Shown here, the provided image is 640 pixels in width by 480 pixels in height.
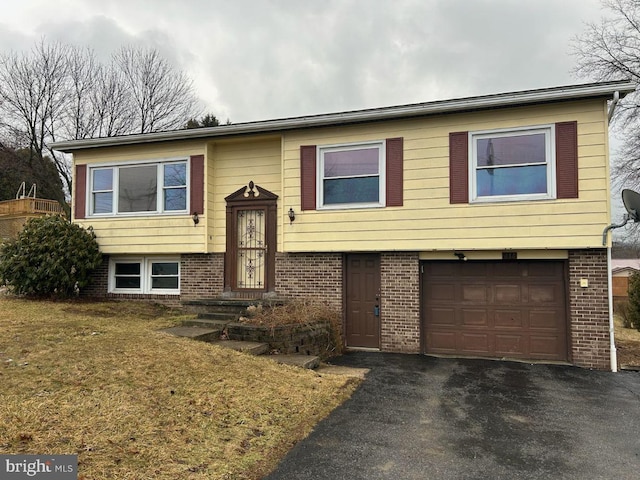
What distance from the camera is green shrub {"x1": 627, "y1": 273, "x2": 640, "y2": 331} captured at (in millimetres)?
14172

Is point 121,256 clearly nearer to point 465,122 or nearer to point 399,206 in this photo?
point 399,206

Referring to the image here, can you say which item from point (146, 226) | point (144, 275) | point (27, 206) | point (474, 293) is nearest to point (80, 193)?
point (146, 226)

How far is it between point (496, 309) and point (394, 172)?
3519mm

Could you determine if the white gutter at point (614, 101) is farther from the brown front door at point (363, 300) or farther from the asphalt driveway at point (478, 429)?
the brown front door at point (363, 300)

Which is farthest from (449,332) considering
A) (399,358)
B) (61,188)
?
(61,188)

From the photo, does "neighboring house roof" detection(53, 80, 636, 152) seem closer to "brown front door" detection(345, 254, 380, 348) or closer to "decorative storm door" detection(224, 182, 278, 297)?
"decorative storm door" detection(224, 182, 278, 297)

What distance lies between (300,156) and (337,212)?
1566 millimetres

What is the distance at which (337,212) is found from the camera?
938cm

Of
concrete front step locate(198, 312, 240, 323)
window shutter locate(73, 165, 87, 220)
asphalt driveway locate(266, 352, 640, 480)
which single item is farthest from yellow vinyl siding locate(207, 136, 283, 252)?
asphalt driveway locate(266, 352, 640, 480)

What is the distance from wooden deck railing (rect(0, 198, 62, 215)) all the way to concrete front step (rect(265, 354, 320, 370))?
21.0m

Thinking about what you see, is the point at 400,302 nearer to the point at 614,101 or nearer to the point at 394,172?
the point at 394,172

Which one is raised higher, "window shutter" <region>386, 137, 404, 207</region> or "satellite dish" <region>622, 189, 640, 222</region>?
"window shutter" <region>386, 137, 404, 207</region>

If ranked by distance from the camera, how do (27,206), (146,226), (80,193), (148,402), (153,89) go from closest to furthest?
(148,402) < (146,226) < (80,193) < (27,206) < (153,89)

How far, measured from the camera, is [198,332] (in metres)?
7.71
